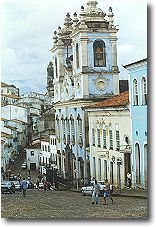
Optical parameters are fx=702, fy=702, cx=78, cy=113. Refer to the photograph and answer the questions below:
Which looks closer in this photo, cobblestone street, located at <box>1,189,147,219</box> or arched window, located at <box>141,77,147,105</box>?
cobblestone street, located at <box>1,189,147,219</box>

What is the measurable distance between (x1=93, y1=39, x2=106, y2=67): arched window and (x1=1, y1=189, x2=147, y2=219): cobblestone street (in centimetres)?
177

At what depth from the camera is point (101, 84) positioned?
30.6 feet

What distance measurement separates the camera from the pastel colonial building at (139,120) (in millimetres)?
7695

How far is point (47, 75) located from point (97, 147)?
1070 millimetres

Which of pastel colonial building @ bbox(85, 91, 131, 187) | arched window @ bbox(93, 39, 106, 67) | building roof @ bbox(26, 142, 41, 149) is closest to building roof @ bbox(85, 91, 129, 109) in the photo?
pastel colonial building @ bbox(85, 91, 131, 187)

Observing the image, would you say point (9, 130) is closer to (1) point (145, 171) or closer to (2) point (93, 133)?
(2) point (93, 133)

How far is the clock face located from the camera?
360 inches

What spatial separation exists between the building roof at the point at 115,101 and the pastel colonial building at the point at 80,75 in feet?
0.43

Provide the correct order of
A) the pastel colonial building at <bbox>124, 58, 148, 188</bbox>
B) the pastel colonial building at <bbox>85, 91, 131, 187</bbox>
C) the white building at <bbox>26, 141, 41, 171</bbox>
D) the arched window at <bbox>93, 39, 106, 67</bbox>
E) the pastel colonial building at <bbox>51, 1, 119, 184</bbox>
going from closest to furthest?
the pastel colonial building at <bbox>124, 58, 148, 188</bbox>
the pastel colonial building at <bbox>85, 91, 131, 187</bbox>
the white building at <bbox>26, 141, 41, 171</bbox>
the pastel colonial building at <bbox>51, 1, 119, 184</bbox>
the arched window at <bbox>93, 39, 106, 67</bbox>

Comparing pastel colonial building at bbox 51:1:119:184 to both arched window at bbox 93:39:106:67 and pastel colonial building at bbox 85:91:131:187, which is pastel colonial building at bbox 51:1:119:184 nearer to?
arched window at bbox 93:39:106:67

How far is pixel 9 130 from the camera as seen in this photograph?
8.10 m

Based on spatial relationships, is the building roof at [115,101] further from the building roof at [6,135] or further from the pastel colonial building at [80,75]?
the building roof at [6,135]

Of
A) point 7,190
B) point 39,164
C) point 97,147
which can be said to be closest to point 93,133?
point 97,147

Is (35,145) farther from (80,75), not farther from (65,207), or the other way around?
(80,75)
